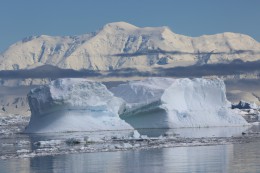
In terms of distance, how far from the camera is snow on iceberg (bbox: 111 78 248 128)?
53.5 meters

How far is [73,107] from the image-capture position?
4981 centimetres

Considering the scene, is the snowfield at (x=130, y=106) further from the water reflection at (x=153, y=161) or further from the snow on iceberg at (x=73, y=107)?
the water reflection at (x=153, y=161)

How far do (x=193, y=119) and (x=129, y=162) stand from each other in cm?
2844

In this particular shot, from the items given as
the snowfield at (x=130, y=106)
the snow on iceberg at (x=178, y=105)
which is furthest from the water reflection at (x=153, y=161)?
the snow on iceberg at (x=178, y=105)

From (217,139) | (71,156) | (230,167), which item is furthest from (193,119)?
(230,167)

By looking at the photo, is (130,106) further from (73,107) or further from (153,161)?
(153,161)

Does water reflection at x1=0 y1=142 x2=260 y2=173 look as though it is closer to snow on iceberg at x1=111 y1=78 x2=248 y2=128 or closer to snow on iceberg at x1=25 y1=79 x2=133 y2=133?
snow on iceberg at x1=25 y1=79 x2=133 y2=133

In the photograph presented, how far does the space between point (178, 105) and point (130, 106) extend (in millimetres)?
3414

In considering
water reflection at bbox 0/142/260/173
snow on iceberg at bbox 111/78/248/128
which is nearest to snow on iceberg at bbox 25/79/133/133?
snow on iceberg at bbox 111/78/248/128

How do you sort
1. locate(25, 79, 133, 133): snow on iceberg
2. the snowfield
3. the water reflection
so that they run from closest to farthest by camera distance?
1. the water reflection
2. locate(25, 79, 133, 133): snow on iceberg
3. the snowfield

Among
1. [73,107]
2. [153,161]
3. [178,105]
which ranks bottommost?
[153,161]

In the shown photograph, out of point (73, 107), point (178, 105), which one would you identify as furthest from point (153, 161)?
point (178, 105)

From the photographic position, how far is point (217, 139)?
1457 inches

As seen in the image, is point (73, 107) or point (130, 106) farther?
point (130, 106)
